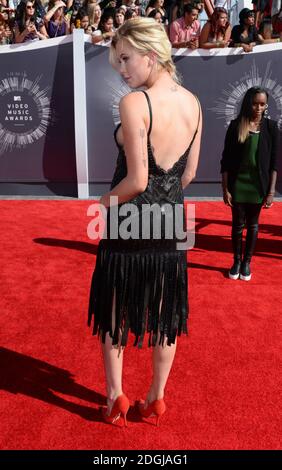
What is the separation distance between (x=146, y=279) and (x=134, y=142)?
637 mm

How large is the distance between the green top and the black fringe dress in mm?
1996

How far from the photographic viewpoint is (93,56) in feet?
22.6

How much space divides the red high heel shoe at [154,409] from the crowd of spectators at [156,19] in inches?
239

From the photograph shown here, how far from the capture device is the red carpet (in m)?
2.09

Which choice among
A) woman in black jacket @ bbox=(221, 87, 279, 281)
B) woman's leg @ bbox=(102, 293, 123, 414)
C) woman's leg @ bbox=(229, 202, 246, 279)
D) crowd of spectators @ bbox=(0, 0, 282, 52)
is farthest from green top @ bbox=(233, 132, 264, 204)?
crowd of spectators @ bbox=(0, 0, 282, 52)

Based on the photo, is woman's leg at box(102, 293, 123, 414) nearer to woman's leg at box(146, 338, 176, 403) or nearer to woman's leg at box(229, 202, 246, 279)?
woman's leg at box(146, 338, 176, 403)

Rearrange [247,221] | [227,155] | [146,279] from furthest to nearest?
[247,221] → [227,155] → [146,279]

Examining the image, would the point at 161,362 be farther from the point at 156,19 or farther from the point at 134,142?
the point at 156,19

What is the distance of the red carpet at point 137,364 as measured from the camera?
2.09 m

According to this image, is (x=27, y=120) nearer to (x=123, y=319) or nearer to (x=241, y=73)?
(x=241, y=73)

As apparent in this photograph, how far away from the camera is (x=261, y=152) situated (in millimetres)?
3686

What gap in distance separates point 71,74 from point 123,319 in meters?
5.89
